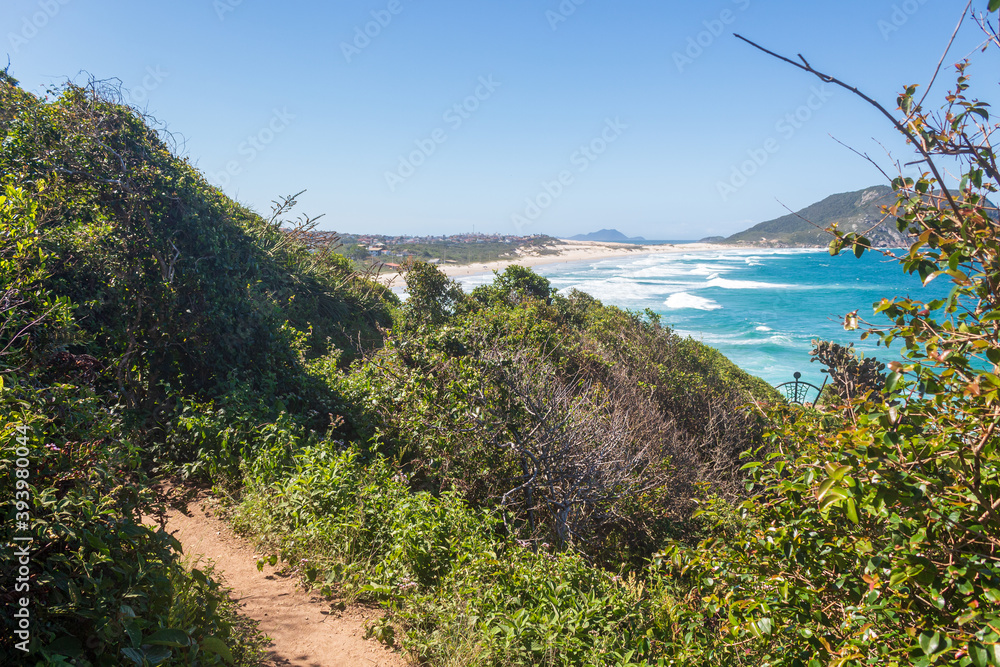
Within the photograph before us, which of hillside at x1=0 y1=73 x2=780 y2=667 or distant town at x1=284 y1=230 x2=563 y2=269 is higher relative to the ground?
distant town at x1=284 y1=230 x2=563 y2=269

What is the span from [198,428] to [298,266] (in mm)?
9446

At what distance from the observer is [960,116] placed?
6.86 feet

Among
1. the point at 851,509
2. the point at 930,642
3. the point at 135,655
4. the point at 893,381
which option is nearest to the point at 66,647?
the point at 135,655

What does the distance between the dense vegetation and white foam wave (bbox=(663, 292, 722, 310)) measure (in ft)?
128

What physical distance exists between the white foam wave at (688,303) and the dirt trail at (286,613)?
4595cm

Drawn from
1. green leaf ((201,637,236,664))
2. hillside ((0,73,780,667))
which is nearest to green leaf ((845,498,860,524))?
hillside ((0,73,780,667))

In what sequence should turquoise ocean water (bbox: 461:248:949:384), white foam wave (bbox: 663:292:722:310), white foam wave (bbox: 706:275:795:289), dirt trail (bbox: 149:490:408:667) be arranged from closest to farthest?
dirt trail (bbox: 149:490:408:667)
turquoise ocean water (bbox: 461:248:949:384)
white foam wave (bbox: 663:292:722:310)
white foam wave (bbox: 706:275:795:289)

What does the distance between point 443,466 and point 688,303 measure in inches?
1860

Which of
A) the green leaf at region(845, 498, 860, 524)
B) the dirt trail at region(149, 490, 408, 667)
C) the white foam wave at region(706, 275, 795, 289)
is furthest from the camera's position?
the white foam wave at region(706, 275, 795, 289)

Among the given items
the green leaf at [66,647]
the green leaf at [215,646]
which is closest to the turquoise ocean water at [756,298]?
the green leaf at [215,646]

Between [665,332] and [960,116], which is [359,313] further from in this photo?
[960,116]

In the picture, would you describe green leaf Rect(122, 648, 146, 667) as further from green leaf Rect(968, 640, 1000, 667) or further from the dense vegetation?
green leaf Rect(968, 640, 1000, 667)

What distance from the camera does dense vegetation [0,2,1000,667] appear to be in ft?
6.85

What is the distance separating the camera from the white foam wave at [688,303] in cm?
4734
